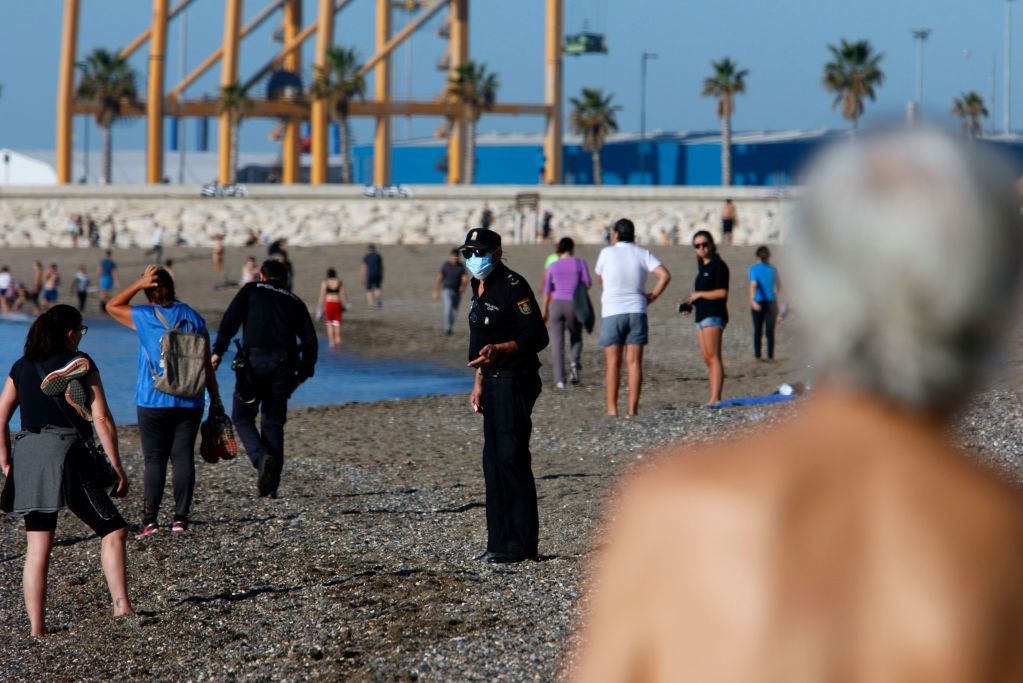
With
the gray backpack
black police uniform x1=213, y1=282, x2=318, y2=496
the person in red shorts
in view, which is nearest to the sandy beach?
black police uniform x1=213, y1=282, x2=318, y2=496

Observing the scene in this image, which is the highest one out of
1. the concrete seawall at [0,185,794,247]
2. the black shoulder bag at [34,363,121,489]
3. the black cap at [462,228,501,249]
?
the concrete seawall at [0,185,794,247]

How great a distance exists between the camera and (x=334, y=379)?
24000mm

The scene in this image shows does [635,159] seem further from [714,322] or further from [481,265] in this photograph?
[481,265]

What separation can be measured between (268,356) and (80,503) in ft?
8.40

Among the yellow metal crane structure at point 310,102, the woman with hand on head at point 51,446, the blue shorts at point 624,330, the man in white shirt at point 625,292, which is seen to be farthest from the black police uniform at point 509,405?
the yellow metal crane structure at point 310,102

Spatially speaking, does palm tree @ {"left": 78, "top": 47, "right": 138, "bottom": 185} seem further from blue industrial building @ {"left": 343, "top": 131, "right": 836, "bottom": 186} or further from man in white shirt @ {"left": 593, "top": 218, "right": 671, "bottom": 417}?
man in white shirt @ {"left": 593, "top": 218, "right": 671, "bottom": 417}

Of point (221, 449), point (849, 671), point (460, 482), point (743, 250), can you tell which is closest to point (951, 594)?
point (849, 671)

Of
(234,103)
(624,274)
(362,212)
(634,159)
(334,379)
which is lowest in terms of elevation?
(334,379)

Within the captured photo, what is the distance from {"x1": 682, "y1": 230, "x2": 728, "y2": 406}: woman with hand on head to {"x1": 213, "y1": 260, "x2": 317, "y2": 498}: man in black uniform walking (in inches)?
186

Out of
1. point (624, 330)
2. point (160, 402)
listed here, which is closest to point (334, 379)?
point (624, 330)

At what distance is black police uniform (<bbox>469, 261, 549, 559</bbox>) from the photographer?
25.2 ft

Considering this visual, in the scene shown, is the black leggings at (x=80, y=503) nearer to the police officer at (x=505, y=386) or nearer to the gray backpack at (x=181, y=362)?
the gray backpack at (x=181, y=362)

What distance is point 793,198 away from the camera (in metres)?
1.65

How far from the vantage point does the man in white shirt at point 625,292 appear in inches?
502
